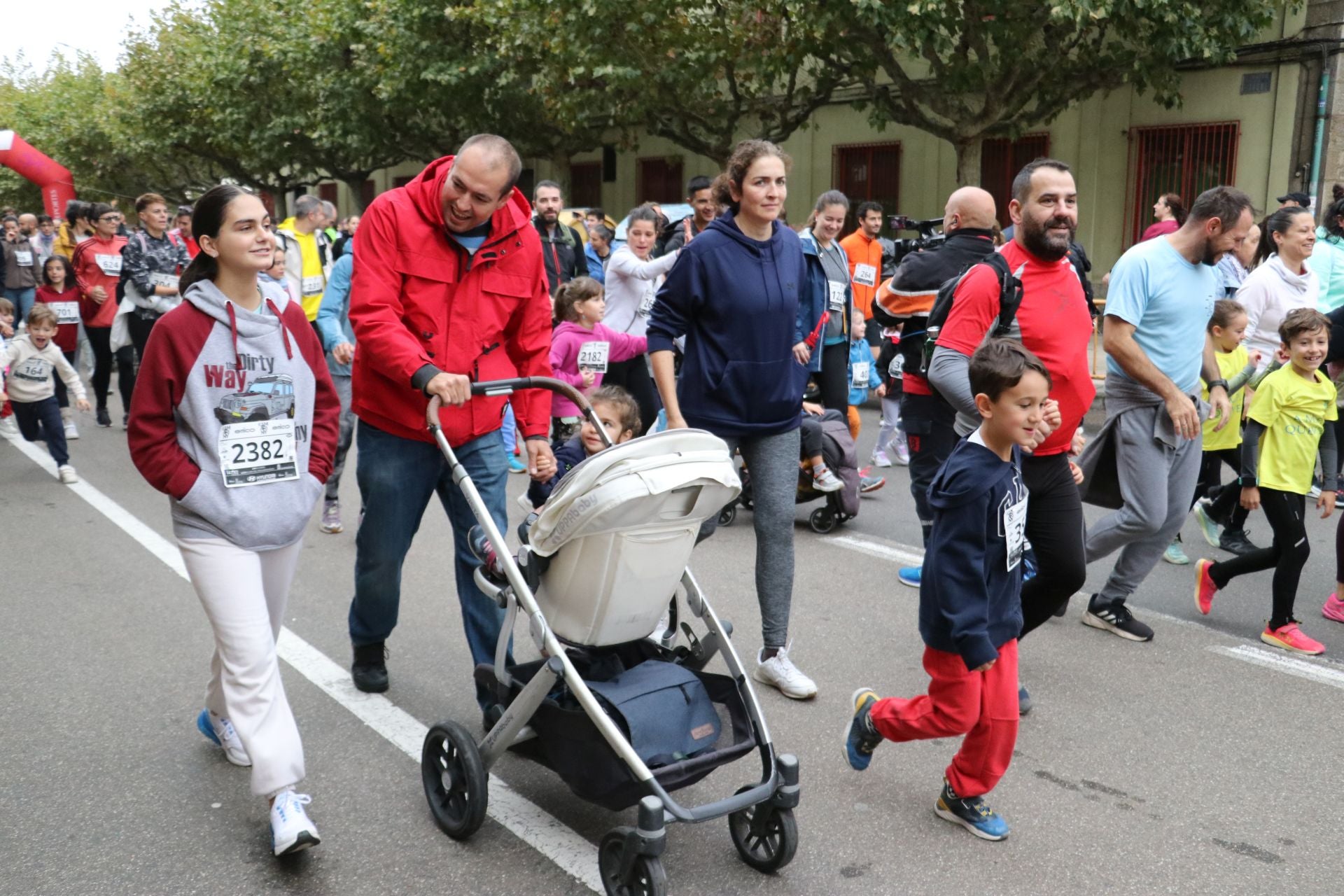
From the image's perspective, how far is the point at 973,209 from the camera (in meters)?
6.02

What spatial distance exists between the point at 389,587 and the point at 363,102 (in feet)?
83.4

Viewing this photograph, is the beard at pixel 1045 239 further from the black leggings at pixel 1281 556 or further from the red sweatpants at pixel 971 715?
the black leggings at pixel 1281 556

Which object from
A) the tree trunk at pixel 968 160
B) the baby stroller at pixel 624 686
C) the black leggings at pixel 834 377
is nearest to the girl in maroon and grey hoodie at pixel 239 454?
the baby stroller at pixel 624 686

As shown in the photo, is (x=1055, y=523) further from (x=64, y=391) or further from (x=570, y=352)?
(x=64, y=391)

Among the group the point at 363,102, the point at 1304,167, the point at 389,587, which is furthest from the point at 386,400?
the point at 363,102

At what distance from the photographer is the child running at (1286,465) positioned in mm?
5605

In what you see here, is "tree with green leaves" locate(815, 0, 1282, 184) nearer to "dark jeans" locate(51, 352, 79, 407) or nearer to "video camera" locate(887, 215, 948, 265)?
"video camera" locate(887, 215, 948, 265)

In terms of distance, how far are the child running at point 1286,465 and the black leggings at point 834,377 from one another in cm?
290

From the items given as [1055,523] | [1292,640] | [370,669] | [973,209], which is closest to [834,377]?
[973,209]

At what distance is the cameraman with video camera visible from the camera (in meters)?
6.02

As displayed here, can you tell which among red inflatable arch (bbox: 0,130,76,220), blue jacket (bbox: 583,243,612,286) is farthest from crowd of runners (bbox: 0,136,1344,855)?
red inflatable arch (bbox: 0,130,76,220)

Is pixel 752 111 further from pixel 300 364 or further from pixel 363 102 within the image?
pixel 300 364

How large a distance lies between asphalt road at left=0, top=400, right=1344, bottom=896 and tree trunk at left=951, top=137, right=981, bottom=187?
39.4 feet

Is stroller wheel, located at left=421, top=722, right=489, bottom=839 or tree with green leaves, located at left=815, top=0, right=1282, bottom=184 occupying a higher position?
tree with green leaves, located at left=815, top=0, right=1282, bottom=184
